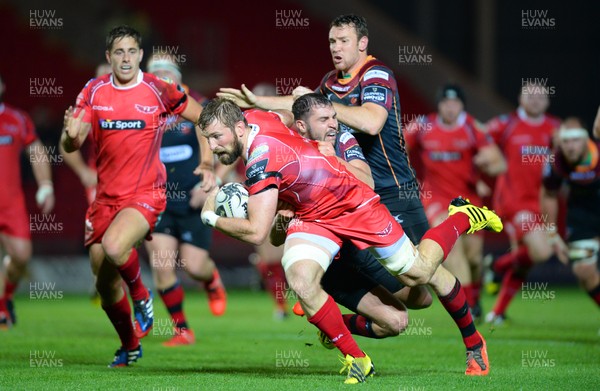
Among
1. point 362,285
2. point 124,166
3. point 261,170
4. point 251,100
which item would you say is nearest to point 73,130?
point 124,166

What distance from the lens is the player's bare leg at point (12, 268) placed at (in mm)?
12008

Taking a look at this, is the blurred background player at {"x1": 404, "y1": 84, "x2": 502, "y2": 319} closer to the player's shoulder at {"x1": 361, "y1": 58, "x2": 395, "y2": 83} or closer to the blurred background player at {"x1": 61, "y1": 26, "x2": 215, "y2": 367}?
the blurred background player at {"x1": 61, "y1": 26, "x2": 215, "y2": 367}

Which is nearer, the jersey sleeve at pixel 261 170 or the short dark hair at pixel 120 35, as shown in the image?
the jersey sleeve at pixel 261 170

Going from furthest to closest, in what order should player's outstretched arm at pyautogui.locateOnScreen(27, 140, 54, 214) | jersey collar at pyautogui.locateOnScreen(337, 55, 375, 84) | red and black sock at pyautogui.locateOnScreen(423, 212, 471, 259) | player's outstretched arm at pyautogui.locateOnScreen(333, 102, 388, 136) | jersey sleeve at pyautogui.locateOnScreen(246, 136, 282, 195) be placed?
player's outstretched arm at pyautogui.locateOnScreen(27, 140, 54, 214), jersey collar at pyautogui.locateOnScreen(337, 55, 375, 84), red and black sock at pyautogui.locateOnScreen(423, 212, 471, 259), player's outstretched arm at pyautogui.locateOnScreen(333, 102, 388, 136), jersey sleeve at pyautogui.locateOnScreen(246, 136, 282, 195)

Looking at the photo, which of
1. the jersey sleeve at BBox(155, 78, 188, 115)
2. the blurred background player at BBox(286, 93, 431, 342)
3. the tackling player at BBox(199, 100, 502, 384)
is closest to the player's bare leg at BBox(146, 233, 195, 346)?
the jersey sleeve at BBox(155, 78, 188, 115)

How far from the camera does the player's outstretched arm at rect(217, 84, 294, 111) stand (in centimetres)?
737

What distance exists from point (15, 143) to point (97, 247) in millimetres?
4672

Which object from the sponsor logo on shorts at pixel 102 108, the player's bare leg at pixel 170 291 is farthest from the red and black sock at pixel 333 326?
the player's bare leg at pixel 170 291

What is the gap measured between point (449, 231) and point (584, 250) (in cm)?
416

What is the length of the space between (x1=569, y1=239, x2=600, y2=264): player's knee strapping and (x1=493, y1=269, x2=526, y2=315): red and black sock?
4.44ft

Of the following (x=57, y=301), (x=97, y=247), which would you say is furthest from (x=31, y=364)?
(x=57, y=301)

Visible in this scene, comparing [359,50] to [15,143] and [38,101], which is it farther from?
[38,101]

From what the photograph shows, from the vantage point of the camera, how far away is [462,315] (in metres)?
7.54

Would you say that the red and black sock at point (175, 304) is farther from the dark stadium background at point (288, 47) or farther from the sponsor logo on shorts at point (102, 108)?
the dark stadium background at point (288, 47)
